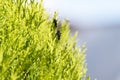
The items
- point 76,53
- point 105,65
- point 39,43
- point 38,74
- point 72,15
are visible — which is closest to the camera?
point 38,74

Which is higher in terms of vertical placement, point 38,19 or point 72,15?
point 72,15

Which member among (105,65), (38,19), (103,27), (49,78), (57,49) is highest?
(103,27)

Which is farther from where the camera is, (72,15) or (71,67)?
(72,15)

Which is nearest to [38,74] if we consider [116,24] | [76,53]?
[76,53]

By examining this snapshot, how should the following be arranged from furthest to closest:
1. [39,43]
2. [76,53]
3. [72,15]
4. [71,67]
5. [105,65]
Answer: [72,15], [105,65], [76,53], [71,67], [39,43]

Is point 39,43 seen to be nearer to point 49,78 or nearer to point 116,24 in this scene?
point 49,78

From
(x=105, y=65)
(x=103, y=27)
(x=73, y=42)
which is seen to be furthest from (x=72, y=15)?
(x=73, y=42)

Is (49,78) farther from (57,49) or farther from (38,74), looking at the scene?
(57,49)
